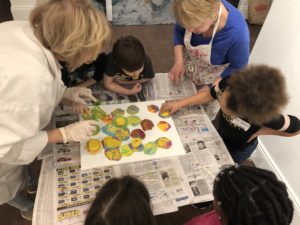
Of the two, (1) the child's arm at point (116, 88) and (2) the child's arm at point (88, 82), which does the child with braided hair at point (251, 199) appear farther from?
(2) the child's arm at point (88, 82)

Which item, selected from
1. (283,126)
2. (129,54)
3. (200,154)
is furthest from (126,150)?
(283,126)

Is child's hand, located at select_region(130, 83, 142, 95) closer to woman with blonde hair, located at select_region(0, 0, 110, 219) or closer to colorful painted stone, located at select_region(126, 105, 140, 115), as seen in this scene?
colorful painted stone, located at select_region(126, 105, 140, 115)

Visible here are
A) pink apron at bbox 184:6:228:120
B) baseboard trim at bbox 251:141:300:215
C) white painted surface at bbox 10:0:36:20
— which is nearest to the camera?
pink apron at bbox 184:6:228:120

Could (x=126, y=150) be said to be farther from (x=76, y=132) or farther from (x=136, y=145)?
(x=76, y=132)

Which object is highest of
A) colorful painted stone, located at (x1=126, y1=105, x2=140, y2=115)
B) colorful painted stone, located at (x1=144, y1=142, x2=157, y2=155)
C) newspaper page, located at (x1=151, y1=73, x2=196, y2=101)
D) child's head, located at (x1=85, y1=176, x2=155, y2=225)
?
child's head, located at (x1=85, y1=176, x2=155, y2=225)

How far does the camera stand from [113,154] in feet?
2.90

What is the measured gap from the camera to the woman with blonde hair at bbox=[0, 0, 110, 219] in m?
0.65

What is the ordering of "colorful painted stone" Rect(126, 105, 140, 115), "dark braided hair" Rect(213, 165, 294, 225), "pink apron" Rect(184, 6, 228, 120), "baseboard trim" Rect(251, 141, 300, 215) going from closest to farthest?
1. "dark braided hair" Rect(213, 165, 294, 225)
2. "colorful painted stone" Rect(126, 105, 140, 115)
3. "pink apron" Rect(184, 6, 228, 120)
4. "baseboard trim" Rect(251, 141, 300, 215)

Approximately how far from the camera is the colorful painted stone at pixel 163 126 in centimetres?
99

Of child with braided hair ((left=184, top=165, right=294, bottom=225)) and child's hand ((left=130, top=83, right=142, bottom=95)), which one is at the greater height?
child with braided hair ((left=184, top=165, right=294, bottom=225))

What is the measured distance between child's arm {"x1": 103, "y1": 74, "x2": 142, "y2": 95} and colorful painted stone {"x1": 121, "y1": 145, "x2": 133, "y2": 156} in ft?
0.88

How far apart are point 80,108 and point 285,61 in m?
1.00

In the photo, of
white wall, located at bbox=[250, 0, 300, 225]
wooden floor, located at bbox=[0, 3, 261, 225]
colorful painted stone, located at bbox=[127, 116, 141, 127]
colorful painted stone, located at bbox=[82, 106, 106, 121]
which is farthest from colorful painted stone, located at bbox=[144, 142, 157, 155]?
wooden floor, located at bbox=[0, 3, 261, 225]

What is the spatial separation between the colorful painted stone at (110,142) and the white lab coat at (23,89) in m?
0.20
